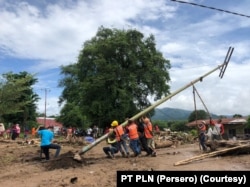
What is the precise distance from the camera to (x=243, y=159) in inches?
607

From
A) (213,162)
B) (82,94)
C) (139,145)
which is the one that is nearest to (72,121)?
(82,94)

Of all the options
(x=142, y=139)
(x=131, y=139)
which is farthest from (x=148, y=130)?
(x=131, y=139)

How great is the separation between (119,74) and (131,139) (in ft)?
100.0

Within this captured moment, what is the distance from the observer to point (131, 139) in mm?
17906

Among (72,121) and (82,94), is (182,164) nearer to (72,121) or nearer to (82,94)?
(82,94)

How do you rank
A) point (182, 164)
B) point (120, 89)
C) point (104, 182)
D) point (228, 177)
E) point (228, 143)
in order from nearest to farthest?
point (228, 177)
point (104, 182)
point (182, 164)
point (228, 143)
point (120, 89)

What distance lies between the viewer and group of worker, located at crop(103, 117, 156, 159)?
17.9 m

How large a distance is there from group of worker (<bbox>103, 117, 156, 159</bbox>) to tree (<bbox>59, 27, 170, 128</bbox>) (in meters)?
27.5

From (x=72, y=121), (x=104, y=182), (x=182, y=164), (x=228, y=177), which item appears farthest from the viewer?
(x=72, y=121)

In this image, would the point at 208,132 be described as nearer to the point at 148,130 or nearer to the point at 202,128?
the point at 202,128

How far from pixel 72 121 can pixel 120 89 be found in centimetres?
2457

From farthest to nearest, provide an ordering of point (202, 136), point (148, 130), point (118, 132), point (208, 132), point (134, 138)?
point (208, 132) < point (202, 136) < point (148, 130) < point (134, 138) < point (118, 132)

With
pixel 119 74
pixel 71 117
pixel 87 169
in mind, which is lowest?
pixel 87 169

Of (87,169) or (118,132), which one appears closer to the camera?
(87,169)
